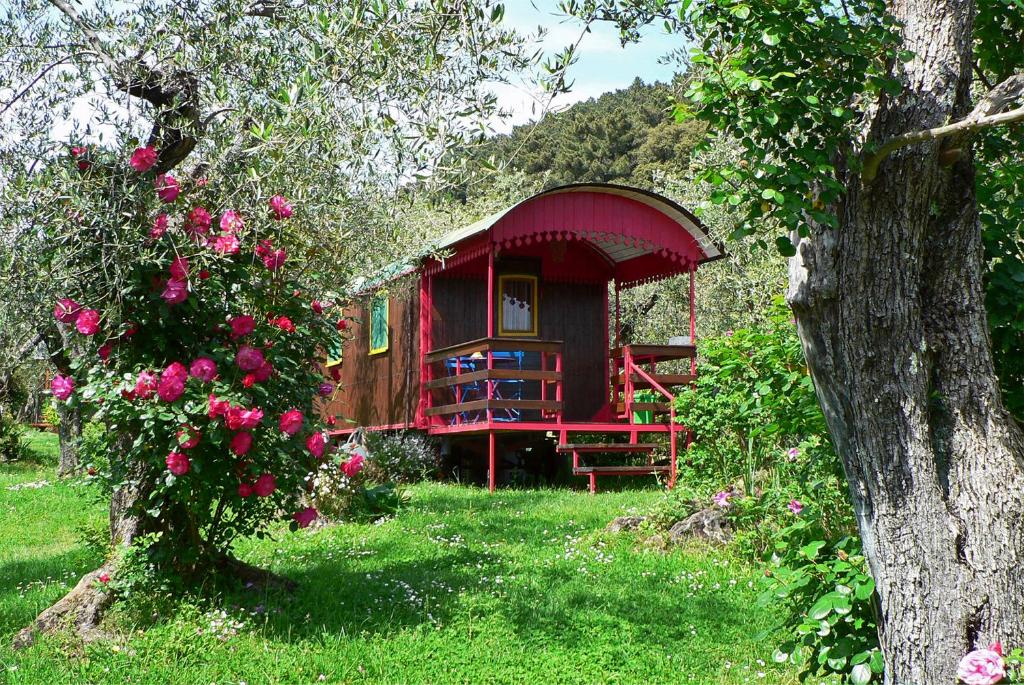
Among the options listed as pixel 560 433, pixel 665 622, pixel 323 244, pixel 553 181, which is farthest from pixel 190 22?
pixel 553 181

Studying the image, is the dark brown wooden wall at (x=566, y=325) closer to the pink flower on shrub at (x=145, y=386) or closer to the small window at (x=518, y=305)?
the small window at (x=518, y=305)

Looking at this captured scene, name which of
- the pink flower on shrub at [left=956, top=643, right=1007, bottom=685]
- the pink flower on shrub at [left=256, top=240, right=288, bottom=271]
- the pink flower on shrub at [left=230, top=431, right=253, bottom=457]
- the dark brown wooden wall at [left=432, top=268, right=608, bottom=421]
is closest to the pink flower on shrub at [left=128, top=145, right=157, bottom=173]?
the pink flower on shrub at [left=256, top=240, right=288, bottom=271]

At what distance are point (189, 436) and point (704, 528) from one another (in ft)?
15.0

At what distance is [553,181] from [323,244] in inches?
1356

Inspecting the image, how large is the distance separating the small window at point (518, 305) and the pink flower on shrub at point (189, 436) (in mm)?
9527

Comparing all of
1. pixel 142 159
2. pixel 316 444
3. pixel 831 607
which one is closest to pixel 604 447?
pixel 316 444

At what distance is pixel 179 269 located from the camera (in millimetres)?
5484

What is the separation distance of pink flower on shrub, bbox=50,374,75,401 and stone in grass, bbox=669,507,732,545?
486 centimetres

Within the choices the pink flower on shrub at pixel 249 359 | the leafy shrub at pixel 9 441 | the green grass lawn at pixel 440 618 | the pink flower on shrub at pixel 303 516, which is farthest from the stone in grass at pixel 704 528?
the leafy shrub at pixel 9 441

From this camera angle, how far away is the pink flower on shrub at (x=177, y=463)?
532 centimetres

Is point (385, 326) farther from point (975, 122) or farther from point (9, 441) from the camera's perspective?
point (975, 122)

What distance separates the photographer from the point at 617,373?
14969 millimetres

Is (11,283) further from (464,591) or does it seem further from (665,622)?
(665,622)

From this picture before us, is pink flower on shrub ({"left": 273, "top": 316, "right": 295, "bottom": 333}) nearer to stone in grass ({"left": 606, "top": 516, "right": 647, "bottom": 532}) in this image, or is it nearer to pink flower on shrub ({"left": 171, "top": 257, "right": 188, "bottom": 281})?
pink flower on shrub ({"left": 171, "top": 257, "right": 188, "bottom": 281})
